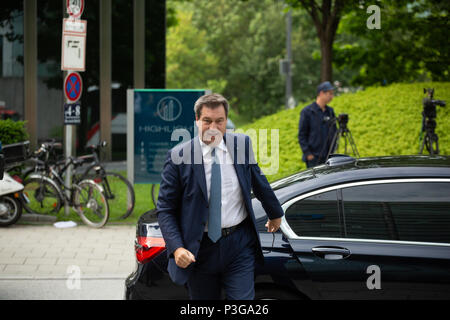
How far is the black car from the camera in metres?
4.01

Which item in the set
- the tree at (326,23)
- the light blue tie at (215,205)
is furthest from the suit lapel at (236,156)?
the tree at (326,23)

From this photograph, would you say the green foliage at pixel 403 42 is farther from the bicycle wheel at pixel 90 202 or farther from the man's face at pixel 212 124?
the man's face at pixel 212 124

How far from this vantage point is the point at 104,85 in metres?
18.4

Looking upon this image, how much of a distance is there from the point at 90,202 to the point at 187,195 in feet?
20.2

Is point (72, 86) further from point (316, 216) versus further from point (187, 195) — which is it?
point (187, 195)

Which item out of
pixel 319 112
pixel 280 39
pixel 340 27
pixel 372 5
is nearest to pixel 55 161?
pixel 319 112

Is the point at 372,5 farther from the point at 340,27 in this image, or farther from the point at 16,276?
the point at 16,276

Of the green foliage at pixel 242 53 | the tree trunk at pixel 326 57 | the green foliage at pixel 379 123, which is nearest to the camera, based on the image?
the green foliage at pixel 379 123

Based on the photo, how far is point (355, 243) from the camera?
4090 millimetres

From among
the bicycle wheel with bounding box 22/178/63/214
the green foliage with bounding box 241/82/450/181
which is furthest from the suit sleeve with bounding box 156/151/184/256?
the green foliage with bounding box 241/82/450/181

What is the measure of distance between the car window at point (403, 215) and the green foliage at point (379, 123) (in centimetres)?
780

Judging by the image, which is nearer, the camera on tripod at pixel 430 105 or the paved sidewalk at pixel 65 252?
the paved sidewalk at pixel 65 252

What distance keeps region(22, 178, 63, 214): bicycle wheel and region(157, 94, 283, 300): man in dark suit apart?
6564 mm

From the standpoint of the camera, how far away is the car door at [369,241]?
4.00m
